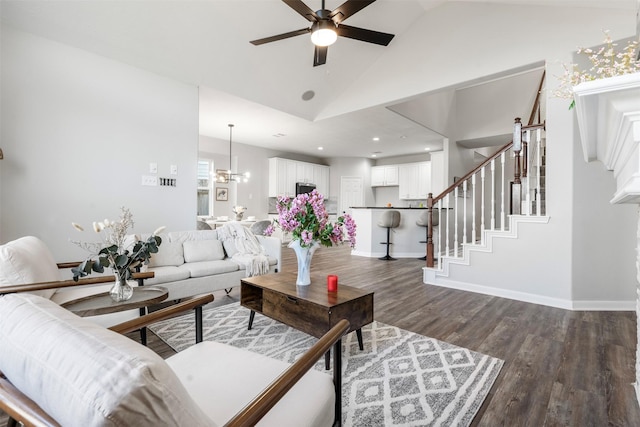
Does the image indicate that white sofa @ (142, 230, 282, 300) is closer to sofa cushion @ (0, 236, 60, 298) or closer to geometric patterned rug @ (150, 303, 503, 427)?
geometric patterned rug @ (150, 303, 503, 427)

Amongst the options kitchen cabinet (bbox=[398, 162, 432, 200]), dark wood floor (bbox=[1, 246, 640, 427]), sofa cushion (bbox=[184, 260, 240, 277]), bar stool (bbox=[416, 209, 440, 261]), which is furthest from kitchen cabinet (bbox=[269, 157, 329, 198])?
dark wood floor (bbox=[1, 246, 640, 427])

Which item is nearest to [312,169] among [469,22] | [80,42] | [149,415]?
[469,22]

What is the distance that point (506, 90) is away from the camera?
6488 mm

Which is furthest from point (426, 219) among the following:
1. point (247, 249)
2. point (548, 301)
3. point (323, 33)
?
point (323, 33)

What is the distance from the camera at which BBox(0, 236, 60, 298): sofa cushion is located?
173 cm

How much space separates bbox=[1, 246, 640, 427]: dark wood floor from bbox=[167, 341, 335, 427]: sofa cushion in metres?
0.97

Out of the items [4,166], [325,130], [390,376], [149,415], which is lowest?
[390,376]

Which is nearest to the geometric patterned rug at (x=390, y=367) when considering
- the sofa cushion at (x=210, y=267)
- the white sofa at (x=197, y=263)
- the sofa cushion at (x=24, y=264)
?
the white sofa at (x=197, y=263)

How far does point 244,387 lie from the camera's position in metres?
1.06

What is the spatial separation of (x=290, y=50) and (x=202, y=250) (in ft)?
9.42

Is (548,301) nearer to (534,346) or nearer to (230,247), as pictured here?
(534,346)

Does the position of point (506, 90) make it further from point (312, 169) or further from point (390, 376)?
point (390, 376)

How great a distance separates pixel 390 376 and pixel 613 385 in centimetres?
129

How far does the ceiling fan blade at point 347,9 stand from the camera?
245cm
